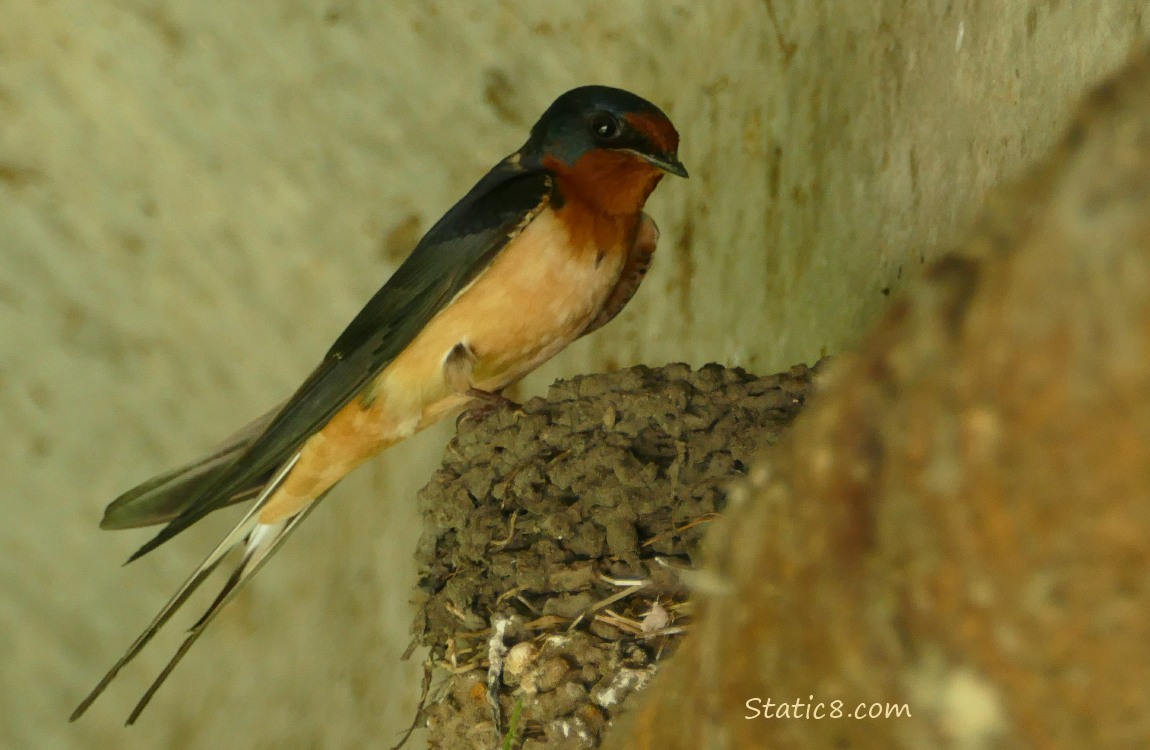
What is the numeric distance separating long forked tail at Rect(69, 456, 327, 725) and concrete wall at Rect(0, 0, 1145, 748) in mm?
270

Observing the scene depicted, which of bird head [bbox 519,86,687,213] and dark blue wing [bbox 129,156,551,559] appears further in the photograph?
bird head [bbox 519,86,687,213]

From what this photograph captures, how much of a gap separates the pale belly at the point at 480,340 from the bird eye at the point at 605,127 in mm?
221

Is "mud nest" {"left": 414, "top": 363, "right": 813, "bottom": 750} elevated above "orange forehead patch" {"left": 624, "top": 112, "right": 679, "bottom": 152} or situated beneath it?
situated beneath

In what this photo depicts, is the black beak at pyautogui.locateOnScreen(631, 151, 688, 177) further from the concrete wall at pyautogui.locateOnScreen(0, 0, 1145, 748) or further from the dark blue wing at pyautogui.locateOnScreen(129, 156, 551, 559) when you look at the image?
the concrete wall at pyautogui.locateOnScreen(0, 0, 1145, 748)

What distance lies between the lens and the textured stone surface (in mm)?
675

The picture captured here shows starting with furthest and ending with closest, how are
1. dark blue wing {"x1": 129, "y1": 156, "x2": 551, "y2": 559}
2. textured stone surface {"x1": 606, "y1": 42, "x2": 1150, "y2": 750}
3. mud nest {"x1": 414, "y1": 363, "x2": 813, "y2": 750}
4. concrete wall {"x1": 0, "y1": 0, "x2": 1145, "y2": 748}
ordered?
concrete wall {"x1": 0, "y1": 0, "x2": 1145, "y2": 748}
dark blue wing {"x1": 129, "y1": 156, "x2": 551, "y2": 559}
mud nest {"x1": 414, "y1": 363, "x2": 813, "y2": 750}
textured stone surface {"x1": 606, "y1": 42, "x2": 1150, "y2": 750}

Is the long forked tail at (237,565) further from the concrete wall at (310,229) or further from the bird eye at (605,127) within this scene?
the bird eye at (605,127)

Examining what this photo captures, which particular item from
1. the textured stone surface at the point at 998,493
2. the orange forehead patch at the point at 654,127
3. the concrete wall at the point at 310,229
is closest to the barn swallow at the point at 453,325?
the orange forehead patch at the point at 654,127

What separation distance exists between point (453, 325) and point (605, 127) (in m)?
0.52

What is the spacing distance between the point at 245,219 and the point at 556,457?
39.6 inches

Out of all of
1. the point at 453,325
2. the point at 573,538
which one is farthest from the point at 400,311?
the point at 573,538

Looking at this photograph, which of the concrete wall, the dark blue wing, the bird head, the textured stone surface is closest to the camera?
the textured stone surface

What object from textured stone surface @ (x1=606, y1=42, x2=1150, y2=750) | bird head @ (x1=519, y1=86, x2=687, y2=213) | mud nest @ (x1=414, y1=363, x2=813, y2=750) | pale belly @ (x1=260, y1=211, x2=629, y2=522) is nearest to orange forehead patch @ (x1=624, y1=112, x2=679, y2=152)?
bird head @ (x1=519, y1=86, x2=687, y2=213)

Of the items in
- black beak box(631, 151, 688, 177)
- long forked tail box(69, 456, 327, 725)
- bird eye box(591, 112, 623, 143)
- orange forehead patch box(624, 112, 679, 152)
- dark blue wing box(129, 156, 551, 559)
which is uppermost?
orange forehead patch box(624, 112, 679, 152)
